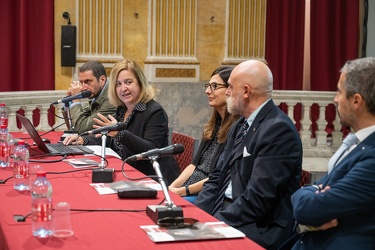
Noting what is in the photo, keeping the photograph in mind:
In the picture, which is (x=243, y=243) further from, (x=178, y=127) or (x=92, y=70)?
(x=178, y=127)

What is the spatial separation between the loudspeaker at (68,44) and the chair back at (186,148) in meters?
3.07

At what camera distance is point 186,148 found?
4598 millimetres

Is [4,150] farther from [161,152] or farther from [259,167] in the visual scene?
[259,167]

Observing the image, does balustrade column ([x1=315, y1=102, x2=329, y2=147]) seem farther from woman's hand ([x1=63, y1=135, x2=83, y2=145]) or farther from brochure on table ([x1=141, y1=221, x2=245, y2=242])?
brochure on table ([x1=141, y1=221, x2=245, y2=242])

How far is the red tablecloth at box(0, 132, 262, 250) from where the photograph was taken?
226 cm

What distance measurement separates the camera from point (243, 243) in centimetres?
232

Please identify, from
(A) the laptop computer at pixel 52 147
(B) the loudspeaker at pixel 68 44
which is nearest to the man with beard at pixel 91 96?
(A) the laptop computer at pixel 52 147

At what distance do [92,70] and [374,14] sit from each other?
16.9 ft

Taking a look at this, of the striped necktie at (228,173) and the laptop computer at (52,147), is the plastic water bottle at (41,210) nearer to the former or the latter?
the striped necktie at (228,173)

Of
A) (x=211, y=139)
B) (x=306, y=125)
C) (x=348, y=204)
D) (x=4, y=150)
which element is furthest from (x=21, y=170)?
(x=306, y=125)

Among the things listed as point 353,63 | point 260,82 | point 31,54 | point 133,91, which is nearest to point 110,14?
point 31,54

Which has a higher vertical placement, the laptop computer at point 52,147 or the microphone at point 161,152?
the microphone at point 161,152

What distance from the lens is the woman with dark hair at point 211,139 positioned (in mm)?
3904

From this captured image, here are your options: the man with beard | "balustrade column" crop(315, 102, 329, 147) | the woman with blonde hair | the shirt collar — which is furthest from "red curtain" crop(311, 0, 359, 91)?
the shirt collar
